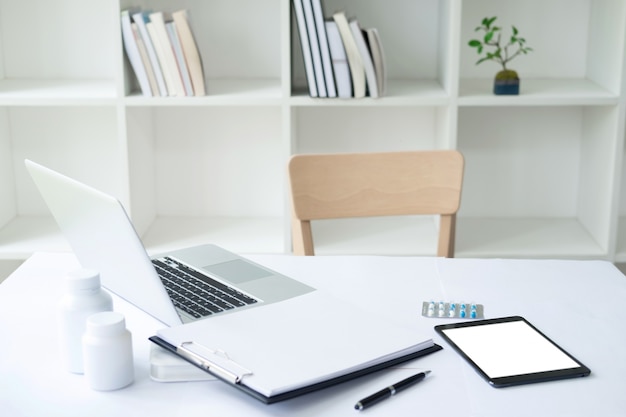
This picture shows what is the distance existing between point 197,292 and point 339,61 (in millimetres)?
1207

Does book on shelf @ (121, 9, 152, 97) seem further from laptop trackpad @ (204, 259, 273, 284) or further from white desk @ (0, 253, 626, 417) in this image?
laptop trackpad @ (204, 259, 273, 284)

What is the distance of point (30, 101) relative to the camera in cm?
253

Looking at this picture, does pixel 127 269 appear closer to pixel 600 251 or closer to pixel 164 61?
pixel 164 61

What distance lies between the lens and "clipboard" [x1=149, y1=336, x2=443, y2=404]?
43.6 inches

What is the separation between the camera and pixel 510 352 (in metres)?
1.28

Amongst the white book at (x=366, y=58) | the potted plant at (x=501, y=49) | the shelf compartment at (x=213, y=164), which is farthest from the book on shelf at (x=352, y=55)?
the shelf compartment at (x=213, y=164)

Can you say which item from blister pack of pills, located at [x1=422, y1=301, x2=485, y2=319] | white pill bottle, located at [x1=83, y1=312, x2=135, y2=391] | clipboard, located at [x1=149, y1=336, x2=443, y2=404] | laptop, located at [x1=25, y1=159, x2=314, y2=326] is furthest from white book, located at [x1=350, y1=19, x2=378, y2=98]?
white pill bottle, located at [x1=83, y1=312, x2=135, y2=391]

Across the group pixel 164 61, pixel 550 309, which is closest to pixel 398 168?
pixel 550 309

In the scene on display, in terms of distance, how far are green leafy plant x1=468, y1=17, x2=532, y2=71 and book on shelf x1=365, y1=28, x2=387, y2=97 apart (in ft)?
0.98

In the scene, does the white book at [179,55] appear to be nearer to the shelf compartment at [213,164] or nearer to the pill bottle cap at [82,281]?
the shelf compartment at [213,164]

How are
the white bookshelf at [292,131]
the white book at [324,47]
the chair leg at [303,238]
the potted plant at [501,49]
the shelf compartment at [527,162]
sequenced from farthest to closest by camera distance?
the shelf compartment at [527,162], the white bookshelf at [292,131], the potted plant at [501,49], the white book at [324,47], the chair leg at [303,238]

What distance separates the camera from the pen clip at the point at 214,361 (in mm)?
1133

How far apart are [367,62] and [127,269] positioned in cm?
136

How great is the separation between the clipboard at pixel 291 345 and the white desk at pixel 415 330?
26 millimetres
